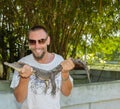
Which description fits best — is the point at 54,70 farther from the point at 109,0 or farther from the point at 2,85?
the point at 109,0

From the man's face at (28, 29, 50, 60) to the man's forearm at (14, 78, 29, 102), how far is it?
0.58 ft

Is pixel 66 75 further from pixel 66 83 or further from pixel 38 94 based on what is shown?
pixel 38 94

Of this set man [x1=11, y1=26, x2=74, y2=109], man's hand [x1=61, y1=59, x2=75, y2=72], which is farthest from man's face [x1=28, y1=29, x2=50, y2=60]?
man's hand [x1=61, y1=59, x2=75, y2=72]

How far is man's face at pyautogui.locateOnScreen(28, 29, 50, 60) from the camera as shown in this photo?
2.39 m

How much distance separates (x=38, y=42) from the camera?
241 centimetres

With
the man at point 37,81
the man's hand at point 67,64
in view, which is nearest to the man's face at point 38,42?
the man at point 37,81

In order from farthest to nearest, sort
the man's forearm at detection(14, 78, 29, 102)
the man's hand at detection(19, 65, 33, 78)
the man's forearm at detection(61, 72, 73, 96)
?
the man's forearm at detection(61, 72, 73, 96) → the man's forearm at detection(14, 78, 29, 102) → the man's hand at detection(19, 65, 33, 78)

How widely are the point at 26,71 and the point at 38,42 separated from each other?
251mm

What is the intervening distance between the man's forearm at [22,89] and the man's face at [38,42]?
175 millimetres

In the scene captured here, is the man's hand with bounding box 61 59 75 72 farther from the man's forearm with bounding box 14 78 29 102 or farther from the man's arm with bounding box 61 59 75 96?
the man's forearm with bounding box 14 78 29 102

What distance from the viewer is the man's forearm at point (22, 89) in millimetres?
2367

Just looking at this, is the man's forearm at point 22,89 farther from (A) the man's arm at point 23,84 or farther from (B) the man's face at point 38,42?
(B) the man's face at point 38,42

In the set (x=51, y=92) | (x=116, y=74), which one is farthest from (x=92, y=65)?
(x=51, y=92)

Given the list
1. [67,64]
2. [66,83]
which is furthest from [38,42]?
[66,83]
